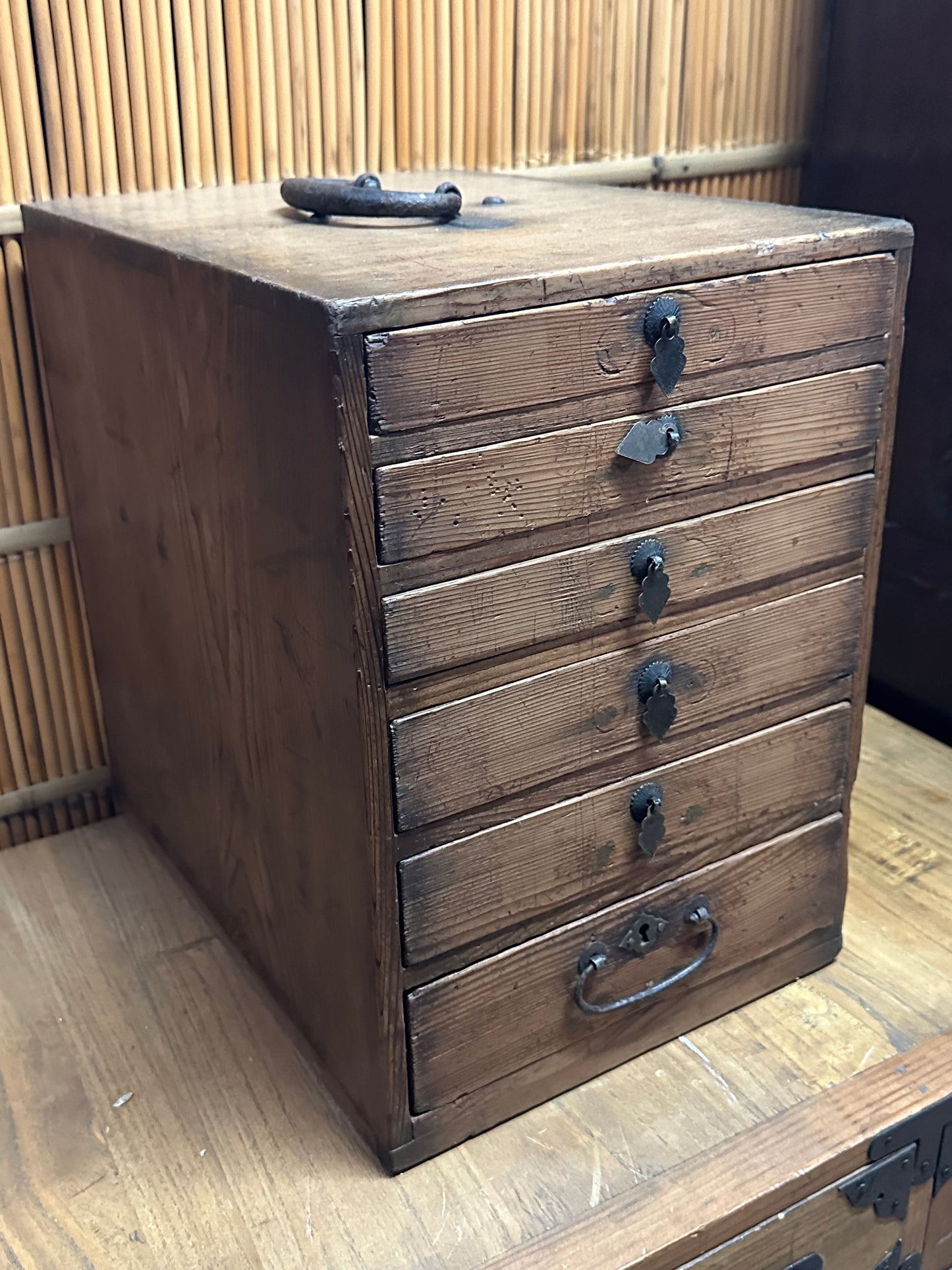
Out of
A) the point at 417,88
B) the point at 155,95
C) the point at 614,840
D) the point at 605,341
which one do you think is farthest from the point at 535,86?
the point at 614,840

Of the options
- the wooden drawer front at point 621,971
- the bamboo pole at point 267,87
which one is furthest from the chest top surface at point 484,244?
the wooden drawer front at point 621,971

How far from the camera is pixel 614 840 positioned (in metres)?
0.75

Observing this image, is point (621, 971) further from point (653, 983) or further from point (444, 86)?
point (444, 86)

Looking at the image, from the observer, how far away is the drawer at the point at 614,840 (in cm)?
69

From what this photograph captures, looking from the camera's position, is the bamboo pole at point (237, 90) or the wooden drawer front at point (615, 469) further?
the bamboo pole at point (237, 90)

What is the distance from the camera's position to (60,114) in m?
0.89

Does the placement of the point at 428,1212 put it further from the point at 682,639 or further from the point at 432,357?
the point at 432,357

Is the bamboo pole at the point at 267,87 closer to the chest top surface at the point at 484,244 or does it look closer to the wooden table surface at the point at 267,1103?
the chest top surface at the point at 484,244

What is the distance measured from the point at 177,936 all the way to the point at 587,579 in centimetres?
46

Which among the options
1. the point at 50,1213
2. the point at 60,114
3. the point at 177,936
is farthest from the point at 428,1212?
the point at 60,114

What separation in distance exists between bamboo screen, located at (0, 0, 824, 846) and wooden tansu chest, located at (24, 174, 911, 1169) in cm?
8

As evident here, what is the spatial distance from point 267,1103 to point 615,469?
0.45 m

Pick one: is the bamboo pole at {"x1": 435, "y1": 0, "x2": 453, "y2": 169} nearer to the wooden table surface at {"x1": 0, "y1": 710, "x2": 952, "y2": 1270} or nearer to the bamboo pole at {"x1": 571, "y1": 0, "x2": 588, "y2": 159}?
the bamboo pole at {"x1": 571, "y1": 0, "x2": 588, "y2": 159}

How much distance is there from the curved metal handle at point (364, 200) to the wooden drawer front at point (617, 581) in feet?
0.80
